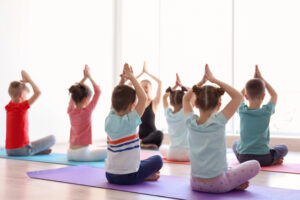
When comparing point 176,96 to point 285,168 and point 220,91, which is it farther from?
point 220,91

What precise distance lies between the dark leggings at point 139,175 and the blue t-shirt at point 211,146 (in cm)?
39

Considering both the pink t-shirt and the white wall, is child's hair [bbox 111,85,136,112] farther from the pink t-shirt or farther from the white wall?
the white wall

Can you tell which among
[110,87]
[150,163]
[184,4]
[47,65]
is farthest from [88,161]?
[184,4]

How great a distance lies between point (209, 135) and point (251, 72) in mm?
3901

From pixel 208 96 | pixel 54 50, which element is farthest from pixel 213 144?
pixel 54 50

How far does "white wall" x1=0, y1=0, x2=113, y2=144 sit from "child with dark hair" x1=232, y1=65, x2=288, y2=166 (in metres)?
2.86

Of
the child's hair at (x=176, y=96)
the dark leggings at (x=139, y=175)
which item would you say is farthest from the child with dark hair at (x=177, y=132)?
the dark leggings at (x=139, y=175)

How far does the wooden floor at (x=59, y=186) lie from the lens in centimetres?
215

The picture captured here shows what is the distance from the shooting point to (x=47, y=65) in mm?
5398

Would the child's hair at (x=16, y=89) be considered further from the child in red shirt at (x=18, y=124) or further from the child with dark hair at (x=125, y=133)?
the child with dark hair at (x=125, y=133)

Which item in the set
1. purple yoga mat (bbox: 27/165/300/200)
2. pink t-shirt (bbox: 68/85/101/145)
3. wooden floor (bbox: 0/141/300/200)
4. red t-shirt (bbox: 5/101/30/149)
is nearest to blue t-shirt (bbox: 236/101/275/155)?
wooden floor (bbox: 0/141/300/200)

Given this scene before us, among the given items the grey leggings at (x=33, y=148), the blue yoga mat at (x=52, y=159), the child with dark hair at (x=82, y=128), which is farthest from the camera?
the grey leggings at (x=33, y=148)

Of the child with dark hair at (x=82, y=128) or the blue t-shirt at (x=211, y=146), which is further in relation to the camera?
the child with dark hair at (x=82, y=128)

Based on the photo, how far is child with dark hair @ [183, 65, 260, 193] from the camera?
222 centimetres
